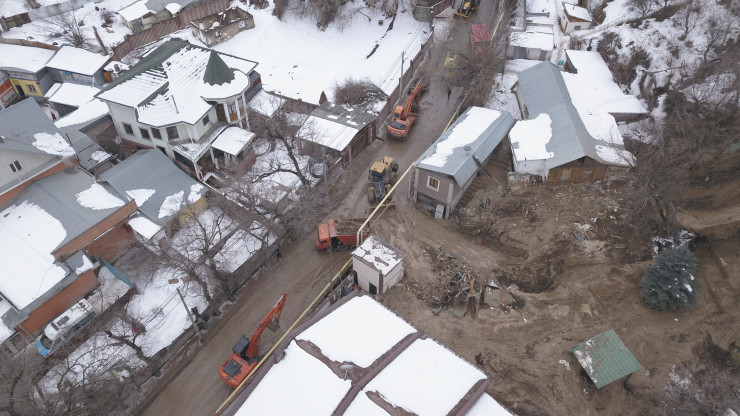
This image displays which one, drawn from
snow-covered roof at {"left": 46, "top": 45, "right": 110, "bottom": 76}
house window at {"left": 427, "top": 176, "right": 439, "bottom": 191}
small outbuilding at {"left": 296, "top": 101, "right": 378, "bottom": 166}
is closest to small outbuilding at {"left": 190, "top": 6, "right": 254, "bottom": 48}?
snow-covered roof at {"left": 46, "top": 45, "right": 110, "bottom": 76}

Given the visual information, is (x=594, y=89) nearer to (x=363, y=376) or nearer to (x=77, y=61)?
(x=363, y=376)

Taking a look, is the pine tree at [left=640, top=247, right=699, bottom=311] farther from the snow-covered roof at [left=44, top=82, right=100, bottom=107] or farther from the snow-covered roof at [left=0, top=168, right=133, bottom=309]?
the snow-covered roof at [left=44, top=82, right=100, bottom=107]

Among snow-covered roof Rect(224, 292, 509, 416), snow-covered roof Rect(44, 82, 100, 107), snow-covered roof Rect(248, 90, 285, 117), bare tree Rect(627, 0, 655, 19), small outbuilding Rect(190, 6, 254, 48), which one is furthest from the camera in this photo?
small outbuilding Rect(190, 6, 254, 48)

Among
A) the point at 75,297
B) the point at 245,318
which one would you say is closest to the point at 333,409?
the point at 245,318

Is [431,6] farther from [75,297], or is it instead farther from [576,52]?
[75,297]

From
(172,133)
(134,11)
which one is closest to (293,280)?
(172,133)

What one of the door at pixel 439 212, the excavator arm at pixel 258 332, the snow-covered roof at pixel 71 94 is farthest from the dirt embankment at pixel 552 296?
the snow-covered roof at pixel 71 94
